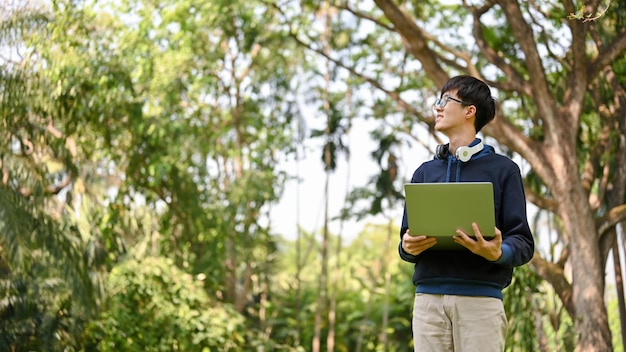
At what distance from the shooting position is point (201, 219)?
10414 millimetres

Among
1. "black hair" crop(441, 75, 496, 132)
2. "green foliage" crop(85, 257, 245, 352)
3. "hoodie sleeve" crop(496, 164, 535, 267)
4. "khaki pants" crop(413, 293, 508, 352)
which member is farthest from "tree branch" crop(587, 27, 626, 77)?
"khaki pants" crop(413, 293, 508, 352)

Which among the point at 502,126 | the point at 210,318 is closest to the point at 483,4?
the point at 502,126

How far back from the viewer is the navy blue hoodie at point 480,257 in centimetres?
222

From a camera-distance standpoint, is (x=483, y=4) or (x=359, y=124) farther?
(x=359, y=124)

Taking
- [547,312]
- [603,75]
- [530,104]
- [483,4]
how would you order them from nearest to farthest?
[547,312], [483,4], [603,75], [530,104]

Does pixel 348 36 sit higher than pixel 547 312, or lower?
higher

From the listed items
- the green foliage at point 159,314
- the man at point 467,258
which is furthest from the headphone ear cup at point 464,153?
the green foliage at point 159,314

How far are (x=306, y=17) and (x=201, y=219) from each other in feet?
8.84

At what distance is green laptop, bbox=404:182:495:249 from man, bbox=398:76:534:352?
0.03m

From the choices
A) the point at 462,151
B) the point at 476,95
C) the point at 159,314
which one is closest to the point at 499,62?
the point at 159,314

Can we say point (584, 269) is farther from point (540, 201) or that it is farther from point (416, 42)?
point (416, 42)

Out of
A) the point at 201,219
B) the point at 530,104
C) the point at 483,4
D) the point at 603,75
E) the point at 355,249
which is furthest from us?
the point at 355,249

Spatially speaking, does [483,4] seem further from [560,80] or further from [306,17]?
[306,17]

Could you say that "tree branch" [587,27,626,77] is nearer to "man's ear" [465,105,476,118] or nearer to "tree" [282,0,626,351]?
"tree" [282,0,626,351]
